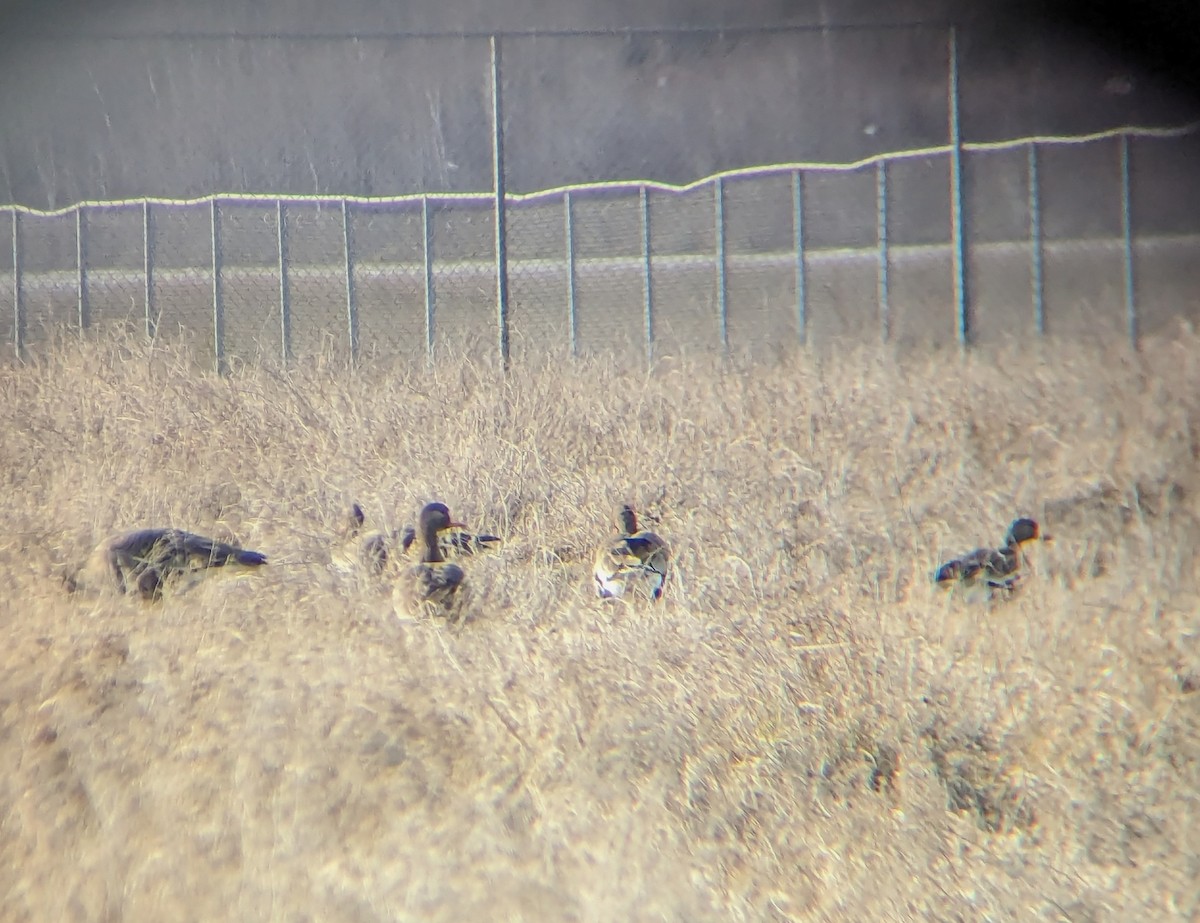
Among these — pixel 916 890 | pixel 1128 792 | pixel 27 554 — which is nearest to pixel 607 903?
pixel 916 890

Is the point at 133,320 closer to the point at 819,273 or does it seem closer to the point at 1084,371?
the point at 819,273

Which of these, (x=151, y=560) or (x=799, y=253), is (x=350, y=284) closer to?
(x=799, y=253)

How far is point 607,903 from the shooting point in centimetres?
200

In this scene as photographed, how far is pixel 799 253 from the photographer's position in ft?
29.2

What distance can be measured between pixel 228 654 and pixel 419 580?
650mm

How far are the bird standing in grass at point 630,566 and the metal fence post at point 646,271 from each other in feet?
16.3

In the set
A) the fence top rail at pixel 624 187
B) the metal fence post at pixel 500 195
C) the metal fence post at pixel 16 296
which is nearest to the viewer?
the metal fence post at pixel 500 195

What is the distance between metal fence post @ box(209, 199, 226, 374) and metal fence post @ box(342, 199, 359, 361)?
950 millimetres

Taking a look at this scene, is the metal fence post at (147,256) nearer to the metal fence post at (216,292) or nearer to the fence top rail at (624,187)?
the fence top rail at (624,187)

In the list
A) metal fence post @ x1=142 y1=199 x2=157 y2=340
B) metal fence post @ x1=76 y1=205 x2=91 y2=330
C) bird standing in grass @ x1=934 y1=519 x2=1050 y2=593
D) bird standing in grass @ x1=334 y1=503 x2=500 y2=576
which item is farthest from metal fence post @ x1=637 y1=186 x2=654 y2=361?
bird standing in grass @ x1=934 y1=519 x2=1050 y2=593

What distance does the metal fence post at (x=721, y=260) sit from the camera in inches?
348

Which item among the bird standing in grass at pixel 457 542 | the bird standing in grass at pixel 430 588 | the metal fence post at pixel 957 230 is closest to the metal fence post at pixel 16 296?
the bird standing in grass at pixel 457 542

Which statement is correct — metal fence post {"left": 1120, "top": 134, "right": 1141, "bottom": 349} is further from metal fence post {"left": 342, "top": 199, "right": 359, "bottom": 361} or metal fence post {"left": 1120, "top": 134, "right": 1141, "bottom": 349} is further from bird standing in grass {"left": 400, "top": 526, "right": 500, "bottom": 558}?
bird standing in grass {"left": 400, "top": 526, "right": 500, "bottom": 558}

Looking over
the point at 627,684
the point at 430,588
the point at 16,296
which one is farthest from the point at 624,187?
the point at 627,684
